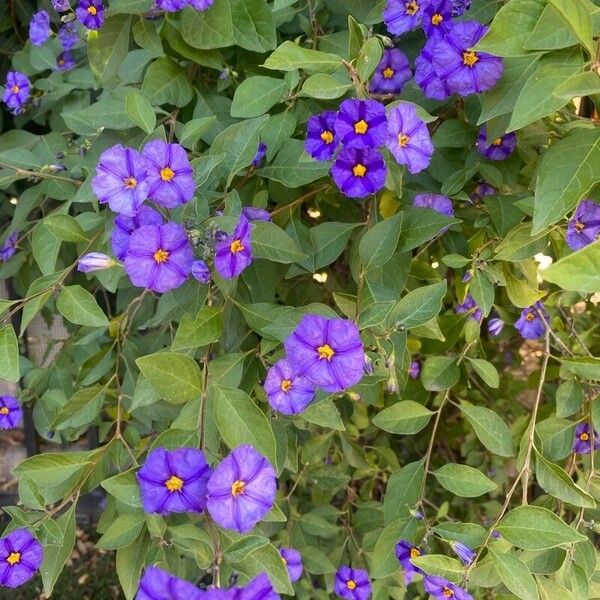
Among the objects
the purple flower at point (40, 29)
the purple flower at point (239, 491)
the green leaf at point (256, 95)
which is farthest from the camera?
the purple flower at point (40, 29)

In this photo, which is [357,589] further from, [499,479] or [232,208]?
[499,479]

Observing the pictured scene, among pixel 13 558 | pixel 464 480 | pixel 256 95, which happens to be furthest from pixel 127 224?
pixel 464 480

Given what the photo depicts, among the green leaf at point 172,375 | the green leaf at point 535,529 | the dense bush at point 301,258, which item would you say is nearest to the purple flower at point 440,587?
the dense bush at point 301,258

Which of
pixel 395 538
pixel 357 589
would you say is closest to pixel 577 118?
pixel 395 538

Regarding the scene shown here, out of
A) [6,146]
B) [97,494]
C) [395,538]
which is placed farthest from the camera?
[97,494]

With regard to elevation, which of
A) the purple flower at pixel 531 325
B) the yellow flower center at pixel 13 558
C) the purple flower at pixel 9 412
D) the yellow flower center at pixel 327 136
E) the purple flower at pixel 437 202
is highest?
the yellow flower center at pixel 327 136

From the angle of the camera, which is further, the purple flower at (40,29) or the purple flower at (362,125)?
the purple flower at (40,29)

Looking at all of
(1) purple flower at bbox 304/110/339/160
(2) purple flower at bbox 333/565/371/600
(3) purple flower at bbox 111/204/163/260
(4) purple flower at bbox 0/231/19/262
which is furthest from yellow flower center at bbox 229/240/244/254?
(4) purple flower at bbox 0/231/19/262

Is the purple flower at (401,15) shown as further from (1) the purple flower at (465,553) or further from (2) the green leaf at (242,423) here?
(1) the purple flower at (465,553)
